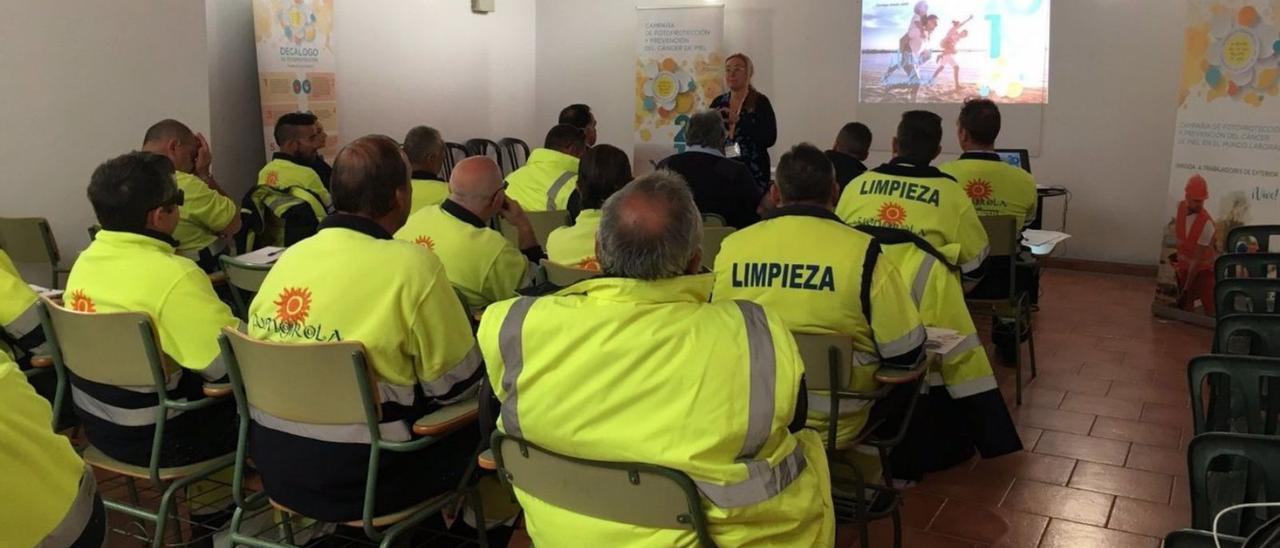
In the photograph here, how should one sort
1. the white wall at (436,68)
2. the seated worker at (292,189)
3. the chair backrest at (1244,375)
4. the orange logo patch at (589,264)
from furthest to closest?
the white wall at (436,68)
the seated worker at (292,189)
the orange logo patch at (589,264)
the chair backrest at (1244,375)

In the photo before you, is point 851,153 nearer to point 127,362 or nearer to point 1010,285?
point 1010,285

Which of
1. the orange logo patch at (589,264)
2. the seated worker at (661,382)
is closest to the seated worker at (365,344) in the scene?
the seated worker at (661,382)

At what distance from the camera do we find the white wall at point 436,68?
7.47 metres

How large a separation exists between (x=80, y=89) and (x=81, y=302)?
287cm

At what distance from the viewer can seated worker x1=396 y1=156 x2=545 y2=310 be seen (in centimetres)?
328

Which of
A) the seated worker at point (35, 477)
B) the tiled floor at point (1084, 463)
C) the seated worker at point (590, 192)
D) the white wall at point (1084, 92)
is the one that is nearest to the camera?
the seated worker at point (35, 477)

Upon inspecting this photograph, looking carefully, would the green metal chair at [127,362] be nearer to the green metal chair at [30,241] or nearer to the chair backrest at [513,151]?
the green metal chair at [30,241]

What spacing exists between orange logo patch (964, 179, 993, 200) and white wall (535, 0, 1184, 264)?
9.81 ft

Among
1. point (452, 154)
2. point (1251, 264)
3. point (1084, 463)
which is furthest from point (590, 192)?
point (452, 154)

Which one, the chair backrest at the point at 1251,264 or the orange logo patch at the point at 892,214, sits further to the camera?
the orange logo patch at the point at 892,214

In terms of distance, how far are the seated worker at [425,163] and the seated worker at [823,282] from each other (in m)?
1.98

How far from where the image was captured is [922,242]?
3.35 metres

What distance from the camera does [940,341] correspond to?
2.87m

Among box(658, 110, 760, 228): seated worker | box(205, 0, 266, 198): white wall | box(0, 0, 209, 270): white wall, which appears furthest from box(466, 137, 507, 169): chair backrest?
box(658, 110, 760, 228): seated worker
